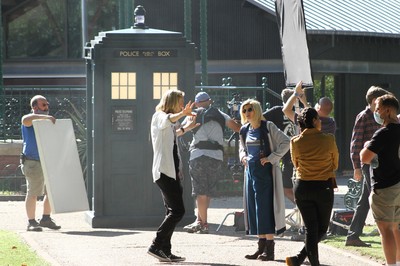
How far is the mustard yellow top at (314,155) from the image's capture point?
11195 mm

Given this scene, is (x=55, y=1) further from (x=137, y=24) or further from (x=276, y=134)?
(x=276, y=134)

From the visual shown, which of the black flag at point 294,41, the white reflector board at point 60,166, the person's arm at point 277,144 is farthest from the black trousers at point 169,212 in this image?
the white reflector board at point 60,166

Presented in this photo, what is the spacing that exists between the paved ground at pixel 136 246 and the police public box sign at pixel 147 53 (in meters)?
2.22

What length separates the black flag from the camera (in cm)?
1267

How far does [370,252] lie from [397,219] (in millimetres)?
1751

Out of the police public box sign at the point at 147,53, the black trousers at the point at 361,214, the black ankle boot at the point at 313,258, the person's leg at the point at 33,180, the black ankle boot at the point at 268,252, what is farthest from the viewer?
the police public box sign at the point at 147,53

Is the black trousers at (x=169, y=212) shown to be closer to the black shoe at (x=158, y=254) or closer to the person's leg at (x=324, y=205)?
the black shoe at (x=158, y=254)

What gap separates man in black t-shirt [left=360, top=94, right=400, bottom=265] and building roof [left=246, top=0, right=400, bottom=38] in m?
14.4

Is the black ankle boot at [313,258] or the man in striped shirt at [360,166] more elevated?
the man in striped shirt at [360,166]

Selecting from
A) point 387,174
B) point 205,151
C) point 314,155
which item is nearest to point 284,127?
point 205,151

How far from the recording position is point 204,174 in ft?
49.1

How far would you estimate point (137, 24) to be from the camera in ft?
51.7

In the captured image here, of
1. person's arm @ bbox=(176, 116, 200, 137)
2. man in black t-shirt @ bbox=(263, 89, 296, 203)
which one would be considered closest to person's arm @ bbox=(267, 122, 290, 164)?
person's arm @ bbox=(176, 116, 200, 137)

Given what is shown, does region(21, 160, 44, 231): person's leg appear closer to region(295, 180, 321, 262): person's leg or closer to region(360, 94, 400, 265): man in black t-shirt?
region(295, 180, 321, 262): person's leg
